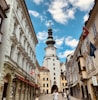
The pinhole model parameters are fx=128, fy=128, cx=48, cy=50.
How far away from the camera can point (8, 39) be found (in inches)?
572

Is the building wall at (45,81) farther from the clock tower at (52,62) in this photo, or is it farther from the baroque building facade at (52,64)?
the clock tower at (52,62)

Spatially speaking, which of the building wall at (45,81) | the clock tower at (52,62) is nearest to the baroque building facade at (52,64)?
the clock tower at (52,62)

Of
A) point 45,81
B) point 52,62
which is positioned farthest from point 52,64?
point 45,81

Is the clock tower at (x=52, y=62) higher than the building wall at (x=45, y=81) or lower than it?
higher

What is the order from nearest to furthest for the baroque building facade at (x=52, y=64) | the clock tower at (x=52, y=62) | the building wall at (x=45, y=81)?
the building wall at (x=45, y=81) < the baroque building facade at (x=52, y=64) < the clock tower at (x=52, y=62)

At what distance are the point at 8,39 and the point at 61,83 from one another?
72.4 metres

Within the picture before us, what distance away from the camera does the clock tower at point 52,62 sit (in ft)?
259

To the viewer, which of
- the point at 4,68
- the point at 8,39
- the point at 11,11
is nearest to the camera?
the point at 4,68

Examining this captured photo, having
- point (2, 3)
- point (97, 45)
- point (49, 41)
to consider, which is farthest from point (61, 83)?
point (2, 3)

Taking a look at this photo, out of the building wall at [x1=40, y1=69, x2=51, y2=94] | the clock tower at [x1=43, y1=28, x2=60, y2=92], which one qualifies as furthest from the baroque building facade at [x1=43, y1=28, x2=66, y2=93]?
the building wall at [x1=40, y1=69, x2=51, y2=94]

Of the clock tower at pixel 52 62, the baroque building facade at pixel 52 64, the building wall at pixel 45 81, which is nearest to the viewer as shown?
the building wall at pixel 45 81

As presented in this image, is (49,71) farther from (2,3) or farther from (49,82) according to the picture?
(2,3)

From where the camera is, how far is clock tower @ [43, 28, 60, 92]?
3103 inches

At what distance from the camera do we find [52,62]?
81.4m
